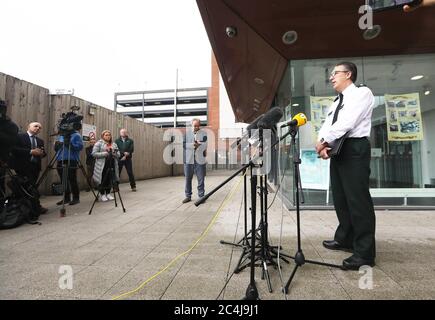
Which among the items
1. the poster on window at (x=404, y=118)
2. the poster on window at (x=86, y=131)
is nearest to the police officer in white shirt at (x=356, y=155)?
the poster on window at (x=404, y=118)

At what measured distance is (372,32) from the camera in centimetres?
403

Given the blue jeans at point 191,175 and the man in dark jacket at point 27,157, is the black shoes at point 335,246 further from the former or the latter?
the man in dark jacket at point 27,157

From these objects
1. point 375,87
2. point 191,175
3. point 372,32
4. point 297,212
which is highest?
point 372,32

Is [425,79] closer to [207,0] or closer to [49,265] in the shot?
[207,0]

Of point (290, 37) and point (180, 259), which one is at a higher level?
point (290, 37)

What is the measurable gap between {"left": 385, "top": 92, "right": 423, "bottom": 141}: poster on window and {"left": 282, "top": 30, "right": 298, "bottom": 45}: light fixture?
233 cm

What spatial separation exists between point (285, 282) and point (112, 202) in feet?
14.9

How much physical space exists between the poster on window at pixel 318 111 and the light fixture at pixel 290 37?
1214 mm

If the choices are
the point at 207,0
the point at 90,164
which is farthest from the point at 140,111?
the point at 207,0

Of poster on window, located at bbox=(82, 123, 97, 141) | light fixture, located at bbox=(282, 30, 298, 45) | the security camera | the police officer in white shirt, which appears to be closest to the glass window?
light fixture, located at bbox=(282, 30, 298, 45)

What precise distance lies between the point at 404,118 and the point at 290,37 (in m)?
2.76

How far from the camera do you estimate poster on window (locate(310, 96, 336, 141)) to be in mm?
4871

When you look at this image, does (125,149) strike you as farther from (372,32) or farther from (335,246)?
(372,32)

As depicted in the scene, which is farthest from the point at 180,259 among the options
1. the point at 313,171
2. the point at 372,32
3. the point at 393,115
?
the point at 393,115
